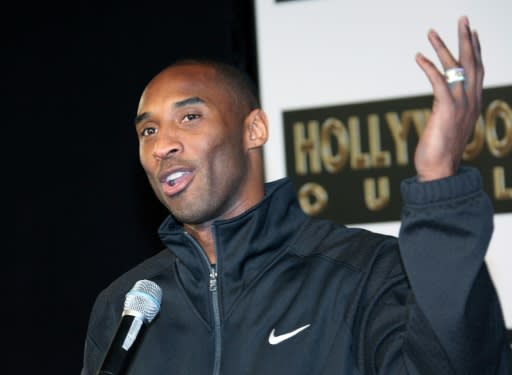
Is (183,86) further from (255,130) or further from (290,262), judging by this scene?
(290,262)

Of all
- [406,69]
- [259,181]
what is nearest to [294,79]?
[406,69]

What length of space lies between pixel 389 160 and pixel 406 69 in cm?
28

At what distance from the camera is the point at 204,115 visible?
6.19ft

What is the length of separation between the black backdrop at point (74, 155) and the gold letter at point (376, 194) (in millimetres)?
745

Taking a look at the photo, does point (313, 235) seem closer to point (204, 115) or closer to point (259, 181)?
point (259, 181)

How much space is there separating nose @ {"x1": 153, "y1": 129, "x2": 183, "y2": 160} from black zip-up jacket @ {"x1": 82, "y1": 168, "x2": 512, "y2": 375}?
0.17 meters

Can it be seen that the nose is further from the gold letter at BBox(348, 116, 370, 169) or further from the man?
the gold letter at BBox(348, 116, 370, 169)

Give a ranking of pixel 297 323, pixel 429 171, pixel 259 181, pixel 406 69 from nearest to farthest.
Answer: pixel 429 171
pixel 297 323
pixel 259 181
pixel 406 69

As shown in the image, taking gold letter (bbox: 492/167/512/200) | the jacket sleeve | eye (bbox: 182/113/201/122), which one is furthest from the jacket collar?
gold letter (bbox: 492/167/512/200)

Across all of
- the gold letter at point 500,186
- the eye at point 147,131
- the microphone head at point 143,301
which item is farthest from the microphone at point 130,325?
the gold letter at point 500,186

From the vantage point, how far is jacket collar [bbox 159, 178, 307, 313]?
5.74ft

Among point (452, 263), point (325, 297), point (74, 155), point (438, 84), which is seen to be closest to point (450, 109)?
point (438, 84)

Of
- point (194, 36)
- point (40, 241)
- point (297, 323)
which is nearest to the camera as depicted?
point (297, 323)

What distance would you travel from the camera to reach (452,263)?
1.21 m
